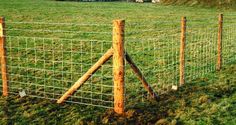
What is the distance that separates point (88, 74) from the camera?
327 inches

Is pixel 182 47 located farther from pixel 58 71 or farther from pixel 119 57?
pixel 58 71

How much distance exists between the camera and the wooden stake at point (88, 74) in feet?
26.4

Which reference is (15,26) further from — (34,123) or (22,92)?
(34,123)

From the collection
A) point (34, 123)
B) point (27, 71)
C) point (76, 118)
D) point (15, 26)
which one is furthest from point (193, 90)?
point (15, 26)

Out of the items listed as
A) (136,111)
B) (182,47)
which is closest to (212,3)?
(182,47)

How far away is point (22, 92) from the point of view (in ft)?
31.2

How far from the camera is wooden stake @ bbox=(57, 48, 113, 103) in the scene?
8039mm

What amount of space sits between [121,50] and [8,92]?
3.60 metres

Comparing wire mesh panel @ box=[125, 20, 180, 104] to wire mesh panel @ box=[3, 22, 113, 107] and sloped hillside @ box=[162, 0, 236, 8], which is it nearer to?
wire mesh panel @ box=[3, 22, 113, 107]

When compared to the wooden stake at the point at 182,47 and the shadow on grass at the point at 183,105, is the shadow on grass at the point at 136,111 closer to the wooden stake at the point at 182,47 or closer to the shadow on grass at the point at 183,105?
the shadow on grass at the point at 183,105

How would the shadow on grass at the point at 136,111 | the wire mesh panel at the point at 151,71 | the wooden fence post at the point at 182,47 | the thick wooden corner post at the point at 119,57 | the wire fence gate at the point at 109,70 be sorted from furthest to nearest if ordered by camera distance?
the wooden fence post at the point at 182,47 → the wire mesh panel at the point at 151,71 → the wire fence gate at the point at 109,70 → the shadow on grass at the point at 136,111 → the thick wooden corner post at the point at 119,57

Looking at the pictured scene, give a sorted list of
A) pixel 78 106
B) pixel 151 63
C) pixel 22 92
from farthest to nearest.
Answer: pixel 151 63, pixel 22 92, pixel 78 106

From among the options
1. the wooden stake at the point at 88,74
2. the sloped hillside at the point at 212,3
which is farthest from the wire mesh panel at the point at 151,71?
the sloped hillside at the point at 212,3

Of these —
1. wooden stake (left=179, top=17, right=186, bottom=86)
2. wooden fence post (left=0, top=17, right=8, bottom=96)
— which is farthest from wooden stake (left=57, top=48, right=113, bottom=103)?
wooden stake (left=179, top=17, right=186, bottom=86)
